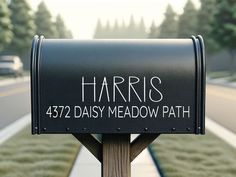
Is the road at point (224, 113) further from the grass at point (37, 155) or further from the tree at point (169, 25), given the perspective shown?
the tree at point (169, 25)

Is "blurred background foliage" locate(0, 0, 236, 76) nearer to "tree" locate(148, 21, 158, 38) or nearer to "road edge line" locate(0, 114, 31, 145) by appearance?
"road edge line" locate(0, 114, 31, 145)

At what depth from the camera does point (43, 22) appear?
216 ft

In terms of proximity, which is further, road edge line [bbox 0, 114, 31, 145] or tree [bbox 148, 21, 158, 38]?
tree [bbox 148, 21, 158, 38]

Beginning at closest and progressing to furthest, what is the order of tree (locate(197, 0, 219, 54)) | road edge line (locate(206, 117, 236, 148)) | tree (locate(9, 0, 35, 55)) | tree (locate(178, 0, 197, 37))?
road edge line (locate(206, 117, 236, 148))
tree (locate(197, 0, 219, 54))
tree (locate(9, 0, 35, 55))
tree (locate(178, 0, 197, 37))

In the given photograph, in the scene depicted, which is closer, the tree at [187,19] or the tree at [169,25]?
the tree at [187,19]

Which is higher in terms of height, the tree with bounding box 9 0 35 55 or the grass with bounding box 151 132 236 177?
the tree with bounding box 9 0 35 55

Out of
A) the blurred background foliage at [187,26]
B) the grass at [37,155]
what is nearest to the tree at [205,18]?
the blurred background foliage at [187,26]

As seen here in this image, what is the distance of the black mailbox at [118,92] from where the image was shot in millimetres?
3283

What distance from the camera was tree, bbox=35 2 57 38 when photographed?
65688mm

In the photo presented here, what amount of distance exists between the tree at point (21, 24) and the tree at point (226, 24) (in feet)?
81.8

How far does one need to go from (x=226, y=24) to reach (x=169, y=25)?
3589cm

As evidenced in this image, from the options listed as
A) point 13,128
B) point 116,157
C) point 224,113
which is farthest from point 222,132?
point 116,157

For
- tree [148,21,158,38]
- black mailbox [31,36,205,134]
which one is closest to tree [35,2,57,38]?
tree [148,21,158,38]

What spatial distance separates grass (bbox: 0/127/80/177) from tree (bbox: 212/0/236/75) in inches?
1120
